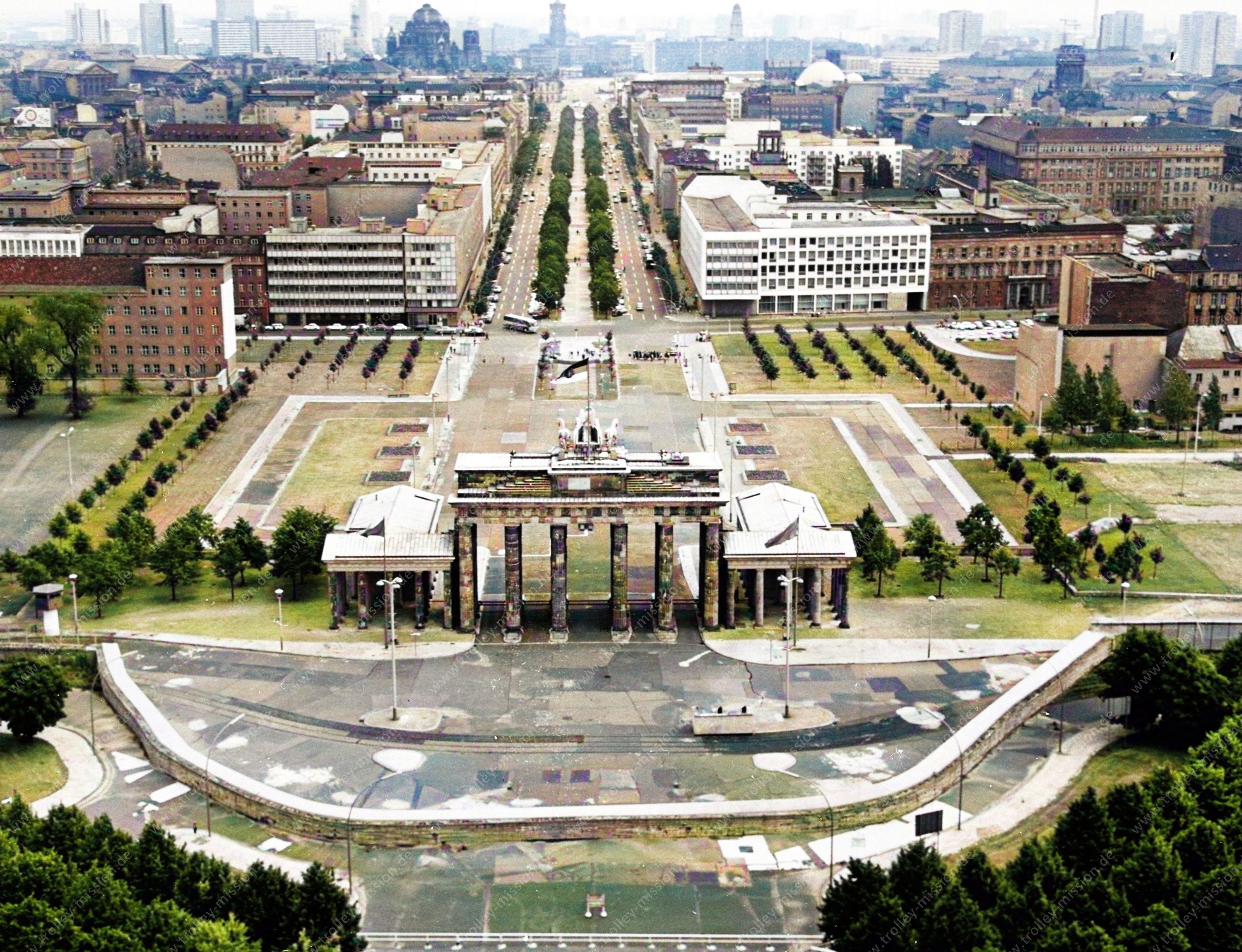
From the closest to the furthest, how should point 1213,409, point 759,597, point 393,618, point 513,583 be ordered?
point 393,618 < point 513,583 < point 759,597 < point 1213,409

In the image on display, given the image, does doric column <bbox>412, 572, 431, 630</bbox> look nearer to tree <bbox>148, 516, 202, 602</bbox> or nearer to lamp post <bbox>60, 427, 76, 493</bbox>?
tree <bbox>148, 516, 202, 602</bbox>

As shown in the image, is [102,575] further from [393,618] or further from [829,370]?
[829,370]

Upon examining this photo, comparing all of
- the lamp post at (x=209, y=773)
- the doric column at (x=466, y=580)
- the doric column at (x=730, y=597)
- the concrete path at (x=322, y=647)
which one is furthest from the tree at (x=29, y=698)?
the doric column at (x=730, y=597)

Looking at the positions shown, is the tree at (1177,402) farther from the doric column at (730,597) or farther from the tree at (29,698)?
the tree at (29,698)

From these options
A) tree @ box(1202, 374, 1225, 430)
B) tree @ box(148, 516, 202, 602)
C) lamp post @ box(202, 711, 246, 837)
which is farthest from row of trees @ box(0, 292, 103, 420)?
tree @ box(1202, 374, 1225, 430)

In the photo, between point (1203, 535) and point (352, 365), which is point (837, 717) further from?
point (352, 365)

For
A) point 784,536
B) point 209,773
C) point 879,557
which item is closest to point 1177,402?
point 879,557
